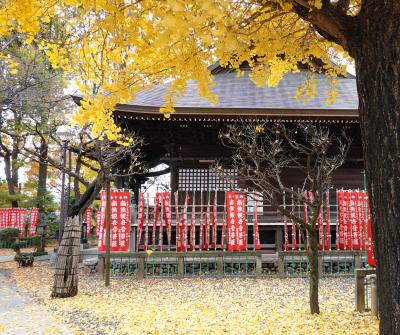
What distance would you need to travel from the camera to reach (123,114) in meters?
10.8

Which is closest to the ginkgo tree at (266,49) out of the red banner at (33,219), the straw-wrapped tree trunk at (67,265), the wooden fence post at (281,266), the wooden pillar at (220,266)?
the straw-wrapped tree trunk at (67,265)

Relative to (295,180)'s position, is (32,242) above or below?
below

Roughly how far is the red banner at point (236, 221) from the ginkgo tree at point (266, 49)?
17.5ft

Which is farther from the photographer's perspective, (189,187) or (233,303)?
(189,187)

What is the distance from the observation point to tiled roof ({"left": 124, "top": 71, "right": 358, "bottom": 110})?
11797 mm

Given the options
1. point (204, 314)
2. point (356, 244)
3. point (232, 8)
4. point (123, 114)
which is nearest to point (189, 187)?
point (123, 114)

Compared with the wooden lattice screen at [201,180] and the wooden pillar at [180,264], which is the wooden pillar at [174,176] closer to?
the wooden lattice screen at [201,180]

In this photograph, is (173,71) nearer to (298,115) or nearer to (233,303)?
(233,303)

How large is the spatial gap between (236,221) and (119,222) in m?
3.07

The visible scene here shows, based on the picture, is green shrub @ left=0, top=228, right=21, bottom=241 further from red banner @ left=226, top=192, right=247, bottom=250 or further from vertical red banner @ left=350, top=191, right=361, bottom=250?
vertical red banner @ left=350, top=191, right=361, bottom=250

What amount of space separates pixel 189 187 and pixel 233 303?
5.46m

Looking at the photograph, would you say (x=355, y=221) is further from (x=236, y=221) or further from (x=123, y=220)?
(x=123, y=220)

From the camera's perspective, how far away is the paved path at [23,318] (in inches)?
209

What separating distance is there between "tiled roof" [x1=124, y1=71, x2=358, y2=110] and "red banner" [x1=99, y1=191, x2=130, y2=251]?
248 centimetres
